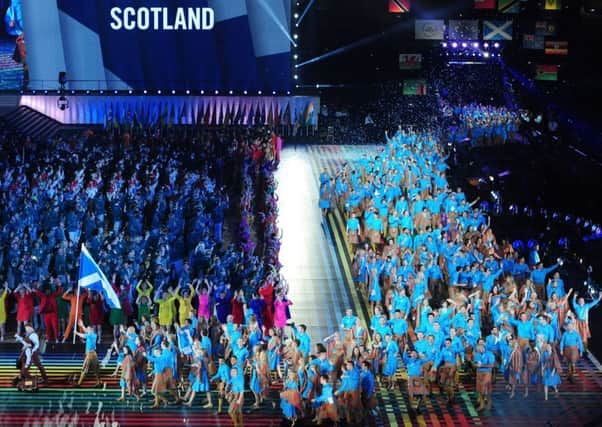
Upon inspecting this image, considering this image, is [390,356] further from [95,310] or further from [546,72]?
[546,72]

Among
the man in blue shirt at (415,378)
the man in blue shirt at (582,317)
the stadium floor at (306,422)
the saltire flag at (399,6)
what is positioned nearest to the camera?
the stadium floor at (306,422)

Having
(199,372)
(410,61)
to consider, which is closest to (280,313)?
(199,372)

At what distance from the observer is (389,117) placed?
4388 centimetres

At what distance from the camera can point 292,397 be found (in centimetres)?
1694

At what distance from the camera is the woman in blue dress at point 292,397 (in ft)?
55.6

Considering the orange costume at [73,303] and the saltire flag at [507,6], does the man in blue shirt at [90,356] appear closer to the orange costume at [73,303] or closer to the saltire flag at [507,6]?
the orange costume at [73,303]

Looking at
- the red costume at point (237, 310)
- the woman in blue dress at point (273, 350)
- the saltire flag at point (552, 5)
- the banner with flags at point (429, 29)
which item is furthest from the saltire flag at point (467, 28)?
the woman in blue dress at point (273, 350)

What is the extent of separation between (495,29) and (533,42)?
1791 millimetres

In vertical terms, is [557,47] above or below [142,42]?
below

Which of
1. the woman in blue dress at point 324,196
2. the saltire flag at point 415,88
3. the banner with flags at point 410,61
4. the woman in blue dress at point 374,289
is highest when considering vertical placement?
the banner with flags at point 410,61

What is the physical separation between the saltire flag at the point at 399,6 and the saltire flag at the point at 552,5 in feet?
18.1

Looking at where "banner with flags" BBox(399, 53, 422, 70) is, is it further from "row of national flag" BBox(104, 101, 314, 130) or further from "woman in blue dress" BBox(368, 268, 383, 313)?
"woman in blue dress" BBox(368, 268, 383, 313)

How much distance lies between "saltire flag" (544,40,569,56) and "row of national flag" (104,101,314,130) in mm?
10894

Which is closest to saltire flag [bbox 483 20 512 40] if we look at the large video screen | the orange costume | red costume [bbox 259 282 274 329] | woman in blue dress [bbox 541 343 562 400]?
the large video screen
